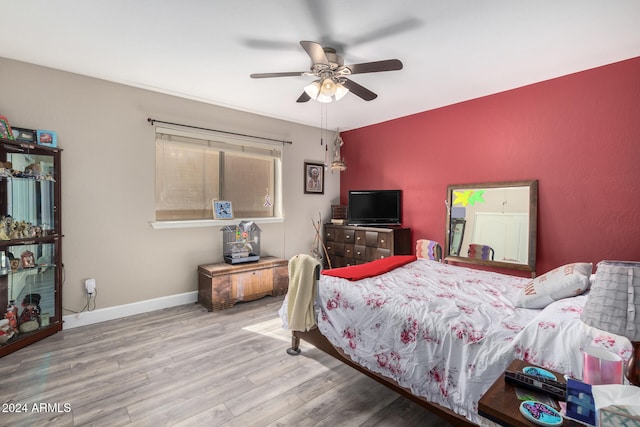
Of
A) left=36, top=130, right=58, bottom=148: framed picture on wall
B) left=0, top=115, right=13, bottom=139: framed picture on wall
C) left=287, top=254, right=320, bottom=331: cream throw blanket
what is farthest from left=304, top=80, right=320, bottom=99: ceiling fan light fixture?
left=0, top=115, right=13, bottom=139: framed picture on wall

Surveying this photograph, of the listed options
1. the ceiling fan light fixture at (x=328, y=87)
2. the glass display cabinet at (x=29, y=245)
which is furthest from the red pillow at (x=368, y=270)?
the glass display cabinet at (x=29, y=245)

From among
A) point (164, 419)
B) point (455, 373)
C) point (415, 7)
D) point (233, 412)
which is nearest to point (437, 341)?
point (455, 373)

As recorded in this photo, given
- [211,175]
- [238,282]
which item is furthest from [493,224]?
[211,175]

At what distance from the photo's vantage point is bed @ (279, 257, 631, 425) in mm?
1400

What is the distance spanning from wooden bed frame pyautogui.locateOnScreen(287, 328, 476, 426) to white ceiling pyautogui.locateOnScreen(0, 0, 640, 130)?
7.77ft

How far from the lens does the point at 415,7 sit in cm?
Answer: 199

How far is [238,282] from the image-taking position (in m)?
3.72

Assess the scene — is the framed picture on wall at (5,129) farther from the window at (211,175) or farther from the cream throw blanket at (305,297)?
the cream throw blanket at (305,297)

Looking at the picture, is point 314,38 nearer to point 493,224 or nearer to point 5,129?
point 5,129

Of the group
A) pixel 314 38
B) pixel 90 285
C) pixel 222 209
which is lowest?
pixel 90 285

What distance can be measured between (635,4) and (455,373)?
261 centimetres

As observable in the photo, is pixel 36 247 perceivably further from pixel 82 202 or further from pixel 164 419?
pixel 164 419

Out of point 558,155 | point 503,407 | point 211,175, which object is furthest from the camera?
point 211,175

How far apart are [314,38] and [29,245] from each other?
312 centimetres
